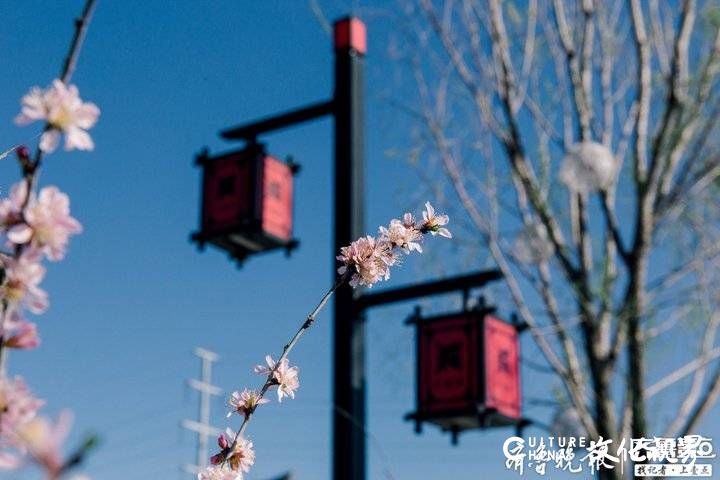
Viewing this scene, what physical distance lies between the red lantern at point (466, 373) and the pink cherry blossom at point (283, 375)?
347 centimetres

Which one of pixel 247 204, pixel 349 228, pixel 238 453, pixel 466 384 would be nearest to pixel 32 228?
pixel 238 453

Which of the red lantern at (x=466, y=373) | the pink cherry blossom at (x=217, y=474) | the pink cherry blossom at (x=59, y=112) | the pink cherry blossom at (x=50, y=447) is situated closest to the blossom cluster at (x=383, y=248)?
the pink cherry blossom at (x=217, y=474)

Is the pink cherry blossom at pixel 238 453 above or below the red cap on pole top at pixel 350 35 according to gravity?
below

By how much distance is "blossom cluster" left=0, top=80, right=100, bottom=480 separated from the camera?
2.39 feet

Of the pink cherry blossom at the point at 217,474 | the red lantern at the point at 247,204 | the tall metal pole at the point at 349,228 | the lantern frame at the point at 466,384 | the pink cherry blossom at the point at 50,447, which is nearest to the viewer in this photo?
the pink cherry blossom at the point at 50,447

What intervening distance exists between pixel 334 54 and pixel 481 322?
1487 mm

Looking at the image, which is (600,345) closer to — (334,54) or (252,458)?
(334,54)

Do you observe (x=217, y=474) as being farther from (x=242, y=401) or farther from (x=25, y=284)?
(x=25, y=284)

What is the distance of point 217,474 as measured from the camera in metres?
1.16

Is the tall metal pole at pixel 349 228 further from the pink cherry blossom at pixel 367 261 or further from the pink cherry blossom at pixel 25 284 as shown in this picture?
the pink cherry blossom at pixel 25 284

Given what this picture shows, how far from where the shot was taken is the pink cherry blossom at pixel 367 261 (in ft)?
4.37

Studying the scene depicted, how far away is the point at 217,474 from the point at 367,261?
33cm

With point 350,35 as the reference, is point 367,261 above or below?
below

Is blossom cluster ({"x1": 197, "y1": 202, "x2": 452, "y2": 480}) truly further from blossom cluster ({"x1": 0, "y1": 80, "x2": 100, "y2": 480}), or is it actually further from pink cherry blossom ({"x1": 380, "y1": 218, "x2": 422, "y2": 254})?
blossom cluster ({"x1": 0, "y1": 80, "x2": 100, "y2": 480})
